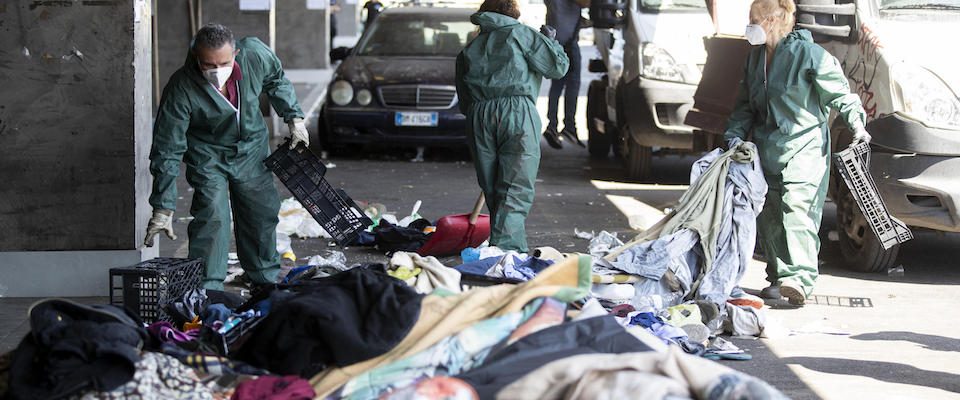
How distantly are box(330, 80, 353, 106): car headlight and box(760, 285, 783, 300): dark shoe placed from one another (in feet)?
22.0

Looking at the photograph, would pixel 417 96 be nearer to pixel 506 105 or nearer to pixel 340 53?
pixel 340 53

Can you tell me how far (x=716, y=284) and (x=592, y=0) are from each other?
189 inches

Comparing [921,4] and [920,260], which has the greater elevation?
[921,4]

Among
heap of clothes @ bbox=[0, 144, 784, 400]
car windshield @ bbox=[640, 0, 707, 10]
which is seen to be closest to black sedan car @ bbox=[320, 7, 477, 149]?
car windshield @ bbox=[640, 0, 707, 10]

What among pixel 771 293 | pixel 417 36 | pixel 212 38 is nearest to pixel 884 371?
pixel 771 293

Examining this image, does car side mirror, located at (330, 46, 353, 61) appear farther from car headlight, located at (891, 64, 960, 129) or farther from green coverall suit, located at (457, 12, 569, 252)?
car headlight, located at (891, 64, 960, 129)

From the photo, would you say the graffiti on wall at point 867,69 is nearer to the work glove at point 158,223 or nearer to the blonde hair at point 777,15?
the blonde hair at point 777,15

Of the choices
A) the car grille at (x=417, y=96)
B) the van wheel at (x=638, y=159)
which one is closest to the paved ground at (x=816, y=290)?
the van wheel at (x=638, y=159)

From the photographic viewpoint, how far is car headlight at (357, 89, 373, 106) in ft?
41.0

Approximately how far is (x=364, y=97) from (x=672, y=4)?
3.61 m

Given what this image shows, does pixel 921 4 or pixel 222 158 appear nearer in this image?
pixel 222 158

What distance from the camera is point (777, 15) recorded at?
6801 millimetres

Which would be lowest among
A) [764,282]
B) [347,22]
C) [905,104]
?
[347,22]

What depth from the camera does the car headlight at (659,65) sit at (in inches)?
417
